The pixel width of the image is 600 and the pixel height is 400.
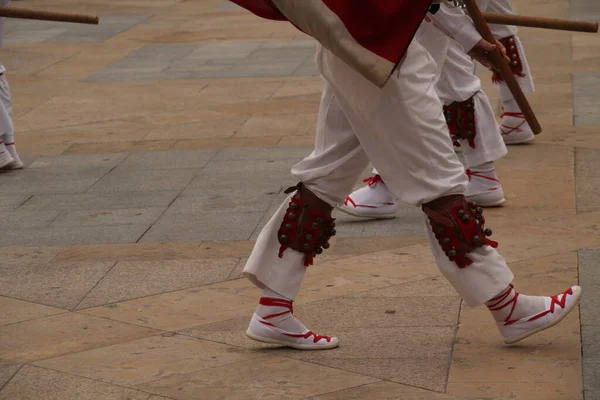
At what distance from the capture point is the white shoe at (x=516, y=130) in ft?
25.7

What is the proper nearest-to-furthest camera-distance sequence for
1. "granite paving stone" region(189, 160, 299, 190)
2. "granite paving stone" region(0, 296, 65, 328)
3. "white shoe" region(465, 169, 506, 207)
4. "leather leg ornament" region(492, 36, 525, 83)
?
"granite paving stone" region(0, 296, 65, 328) → "white shoe" region(465, 169, 506, 207) → "granite paving stone" region(189, 160, 299, 190) → "leather leg ornament" region(492, 36, 525, 83)

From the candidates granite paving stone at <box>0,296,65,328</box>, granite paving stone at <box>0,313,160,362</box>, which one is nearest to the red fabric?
granite paving stone at <box>0,313,160,362</box>

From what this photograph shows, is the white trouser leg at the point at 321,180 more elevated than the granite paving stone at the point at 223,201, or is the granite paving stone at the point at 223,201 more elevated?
the white trouser leg at the point at 321,180

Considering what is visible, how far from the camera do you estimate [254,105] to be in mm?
9562

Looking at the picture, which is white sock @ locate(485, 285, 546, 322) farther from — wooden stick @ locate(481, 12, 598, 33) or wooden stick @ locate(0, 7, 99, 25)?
wooden stick @ locate(0, 7, 99, 25)

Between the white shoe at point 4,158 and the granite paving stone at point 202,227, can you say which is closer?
the granite paving stone at point 202,227

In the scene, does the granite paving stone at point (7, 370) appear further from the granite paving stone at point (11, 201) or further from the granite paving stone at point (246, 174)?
the granite paving stone at point (246, 174)

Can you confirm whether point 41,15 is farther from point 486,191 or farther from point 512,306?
point 512,306

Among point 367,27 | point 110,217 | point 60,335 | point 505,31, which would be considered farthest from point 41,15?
point 505,31

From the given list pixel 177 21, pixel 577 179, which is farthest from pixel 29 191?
pixel 177 21

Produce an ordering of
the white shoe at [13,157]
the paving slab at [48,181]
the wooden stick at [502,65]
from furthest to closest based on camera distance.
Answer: the white shoe at [13,157]
the paving slab at [48,181]
the wooden stick at [502,65]

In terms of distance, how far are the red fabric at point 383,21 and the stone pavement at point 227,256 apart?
109 cm

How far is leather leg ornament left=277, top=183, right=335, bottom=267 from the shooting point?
13.9 feet


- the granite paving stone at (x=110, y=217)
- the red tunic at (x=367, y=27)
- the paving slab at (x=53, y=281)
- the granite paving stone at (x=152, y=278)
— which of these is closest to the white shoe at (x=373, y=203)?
the granite paving stone at (x=152, y=278)
